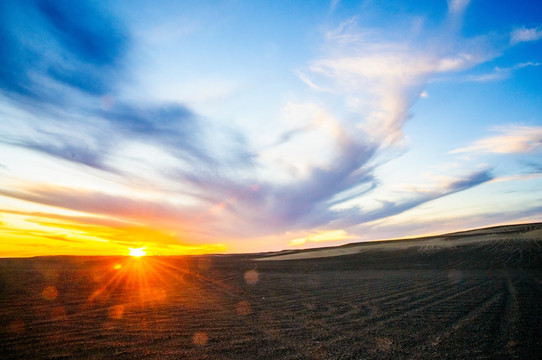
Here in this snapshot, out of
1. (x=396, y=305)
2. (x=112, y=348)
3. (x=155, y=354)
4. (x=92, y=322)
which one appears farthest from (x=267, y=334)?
(x=396, y=305)

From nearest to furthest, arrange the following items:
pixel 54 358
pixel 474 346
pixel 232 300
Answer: pixel 54 358
pixel 474 346
pixel 232 300

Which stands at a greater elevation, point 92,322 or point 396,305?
point 92,322

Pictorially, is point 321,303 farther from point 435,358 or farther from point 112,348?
point 112,348

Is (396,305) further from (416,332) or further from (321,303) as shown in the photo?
(416,332)

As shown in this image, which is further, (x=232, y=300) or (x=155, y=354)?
(x=232, y=300)

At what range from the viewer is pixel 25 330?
32.3 feet

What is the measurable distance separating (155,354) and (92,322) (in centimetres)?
489

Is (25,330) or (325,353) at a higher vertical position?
(25,330)

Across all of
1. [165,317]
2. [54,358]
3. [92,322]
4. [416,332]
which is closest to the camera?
[54,358]

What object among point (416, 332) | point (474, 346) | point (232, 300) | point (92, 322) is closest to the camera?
point (474, 346)

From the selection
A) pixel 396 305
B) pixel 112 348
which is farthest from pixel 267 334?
pixel 396 305

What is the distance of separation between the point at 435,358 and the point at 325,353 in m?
2.74

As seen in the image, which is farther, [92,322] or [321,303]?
[321,303]

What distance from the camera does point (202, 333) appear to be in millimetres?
9898
